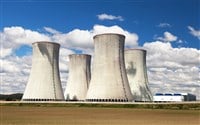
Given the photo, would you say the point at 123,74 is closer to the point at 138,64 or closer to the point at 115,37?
the point at 115,37

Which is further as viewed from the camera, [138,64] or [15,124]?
[138,64]

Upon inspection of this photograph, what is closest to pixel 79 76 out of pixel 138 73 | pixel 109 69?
pixel 138 73

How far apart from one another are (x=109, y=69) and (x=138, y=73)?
12943 mm

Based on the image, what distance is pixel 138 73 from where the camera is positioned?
175 feet

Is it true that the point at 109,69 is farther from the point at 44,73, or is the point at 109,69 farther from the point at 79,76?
the point at 79,76

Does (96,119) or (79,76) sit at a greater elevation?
(79,76)

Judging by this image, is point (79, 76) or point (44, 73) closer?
point (44, 73)

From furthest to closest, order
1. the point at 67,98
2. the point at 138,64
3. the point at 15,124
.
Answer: the point at 67,98
the point at 138,64
the point at 15,124

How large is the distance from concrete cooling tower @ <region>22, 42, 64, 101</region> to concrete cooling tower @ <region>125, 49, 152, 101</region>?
12249 mm

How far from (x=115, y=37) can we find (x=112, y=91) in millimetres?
6612

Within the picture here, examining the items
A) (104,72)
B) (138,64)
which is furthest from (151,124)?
(138,64)

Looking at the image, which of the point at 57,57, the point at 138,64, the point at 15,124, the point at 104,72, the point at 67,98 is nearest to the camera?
the point at 15,124

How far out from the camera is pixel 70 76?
54.7m

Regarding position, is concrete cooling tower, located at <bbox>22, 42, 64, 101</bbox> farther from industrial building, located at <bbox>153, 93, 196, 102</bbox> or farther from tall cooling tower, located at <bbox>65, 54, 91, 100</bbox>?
industrial building, located at <bbox>153, 93, 196, 102</bbox>
